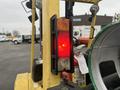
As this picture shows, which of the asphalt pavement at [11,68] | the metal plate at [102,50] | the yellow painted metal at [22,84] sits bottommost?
the asphalt pavement at [11,68]

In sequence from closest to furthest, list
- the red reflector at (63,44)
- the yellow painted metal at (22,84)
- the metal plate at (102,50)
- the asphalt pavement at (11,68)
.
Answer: the metal plate at (102,50) → the red reflector at (63,44) → the yellow painted metal at (22,84) → the asphalt pavement at (11,68)

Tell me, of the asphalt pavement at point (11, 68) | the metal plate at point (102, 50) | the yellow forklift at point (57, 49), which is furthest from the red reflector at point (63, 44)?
the asphalt pavement at point (11, 68)

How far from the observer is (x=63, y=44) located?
7.88ft

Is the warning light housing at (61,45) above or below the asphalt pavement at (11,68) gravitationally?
above

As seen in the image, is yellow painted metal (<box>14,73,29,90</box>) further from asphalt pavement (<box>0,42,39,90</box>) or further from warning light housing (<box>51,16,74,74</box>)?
warning light housing (<box>51,16,74,74</box>)

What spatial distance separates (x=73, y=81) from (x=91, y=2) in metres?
1.70

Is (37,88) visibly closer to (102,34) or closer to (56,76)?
(56,76)

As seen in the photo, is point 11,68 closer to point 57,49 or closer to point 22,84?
point 22,84

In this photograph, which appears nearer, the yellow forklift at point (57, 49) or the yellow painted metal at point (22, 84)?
the yellow forklift at point (57, 49)

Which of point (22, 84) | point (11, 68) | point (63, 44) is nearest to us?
point (63, 44)

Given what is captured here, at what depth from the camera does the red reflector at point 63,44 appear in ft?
7.86

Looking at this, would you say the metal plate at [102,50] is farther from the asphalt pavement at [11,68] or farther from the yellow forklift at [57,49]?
the asphalt pavement at [11,68]

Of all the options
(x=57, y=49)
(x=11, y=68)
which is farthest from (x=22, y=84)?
(x=11, y=68)

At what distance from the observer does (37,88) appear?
290cm
